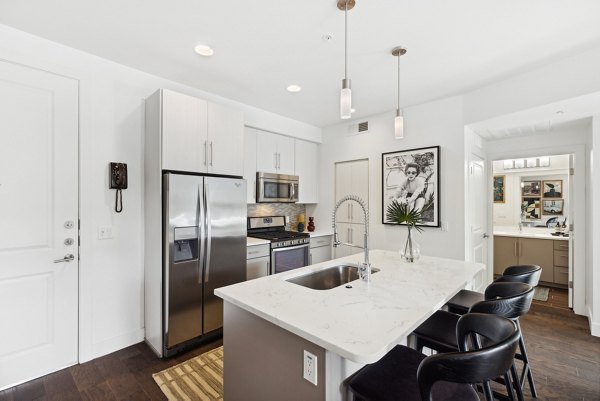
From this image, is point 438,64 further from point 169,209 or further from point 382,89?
point 169,209

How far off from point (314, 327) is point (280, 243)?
2463 mm

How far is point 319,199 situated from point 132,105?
3.06 m

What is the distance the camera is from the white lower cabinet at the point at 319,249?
4.28 metres

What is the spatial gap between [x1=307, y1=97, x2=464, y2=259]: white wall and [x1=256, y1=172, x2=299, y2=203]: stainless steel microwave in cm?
72

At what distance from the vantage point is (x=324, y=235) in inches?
177

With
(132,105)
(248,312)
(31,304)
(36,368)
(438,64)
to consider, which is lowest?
(36,368)

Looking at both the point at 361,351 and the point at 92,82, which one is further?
the point at 92,82

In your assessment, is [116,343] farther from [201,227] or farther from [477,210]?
[477,210]

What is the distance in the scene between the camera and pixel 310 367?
1.21m

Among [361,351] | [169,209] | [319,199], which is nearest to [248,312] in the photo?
[361,351]

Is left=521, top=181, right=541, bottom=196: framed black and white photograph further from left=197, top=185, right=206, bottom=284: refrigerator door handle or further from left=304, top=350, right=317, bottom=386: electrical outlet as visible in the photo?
left=304, top=350, right=317, bottom=386: electrical outlet

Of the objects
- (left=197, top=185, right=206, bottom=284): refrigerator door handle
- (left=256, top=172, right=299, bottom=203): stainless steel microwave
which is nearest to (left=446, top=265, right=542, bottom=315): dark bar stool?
(left=197, top=185, right=206, bottom=284): refrigerator door handle

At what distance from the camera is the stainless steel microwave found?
3.94m

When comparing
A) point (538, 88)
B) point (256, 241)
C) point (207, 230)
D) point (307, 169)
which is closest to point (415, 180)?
point (538, 88)
